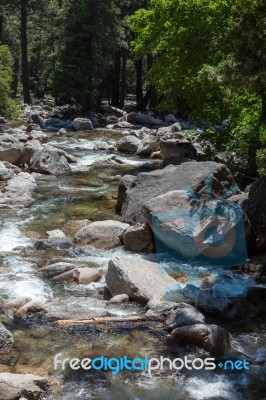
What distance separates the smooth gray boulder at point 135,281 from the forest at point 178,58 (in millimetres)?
3307

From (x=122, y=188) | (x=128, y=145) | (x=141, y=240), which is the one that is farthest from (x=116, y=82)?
(x=141, y=240)

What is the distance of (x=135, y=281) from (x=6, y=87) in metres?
18.1

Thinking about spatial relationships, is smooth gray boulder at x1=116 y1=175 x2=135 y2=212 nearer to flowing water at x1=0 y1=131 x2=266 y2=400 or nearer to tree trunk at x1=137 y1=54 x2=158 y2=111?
flowing water at x1=0 y1=131 x2=266 y2=400

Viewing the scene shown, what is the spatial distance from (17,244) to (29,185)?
4.82 meters

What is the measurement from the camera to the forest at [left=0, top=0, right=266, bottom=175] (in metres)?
9.62

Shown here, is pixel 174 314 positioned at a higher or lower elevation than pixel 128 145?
lower

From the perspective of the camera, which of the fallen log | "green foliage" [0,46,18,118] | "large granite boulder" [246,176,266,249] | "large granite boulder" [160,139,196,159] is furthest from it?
"green foliage" [0,46,18,118]

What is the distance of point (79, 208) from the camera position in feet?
43.9

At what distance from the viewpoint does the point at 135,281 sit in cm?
801

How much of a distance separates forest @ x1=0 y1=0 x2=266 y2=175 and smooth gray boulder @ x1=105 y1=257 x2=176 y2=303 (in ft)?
10.8

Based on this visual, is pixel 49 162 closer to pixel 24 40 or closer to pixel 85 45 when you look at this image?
pixel 85 45

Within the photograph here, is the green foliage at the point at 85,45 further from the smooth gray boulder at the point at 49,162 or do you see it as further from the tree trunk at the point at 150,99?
the smooth gray boulder at the point at 49,162

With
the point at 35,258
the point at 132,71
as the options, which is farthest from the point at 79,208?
the point at 132,71

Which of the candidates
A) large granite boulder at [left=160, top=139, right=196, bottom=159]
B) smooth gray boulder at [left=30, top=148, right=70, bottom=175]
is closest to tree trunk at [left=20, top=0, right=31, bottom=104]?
smooth gray boulder at [left=30, top=148, right=70, bottom=175]
